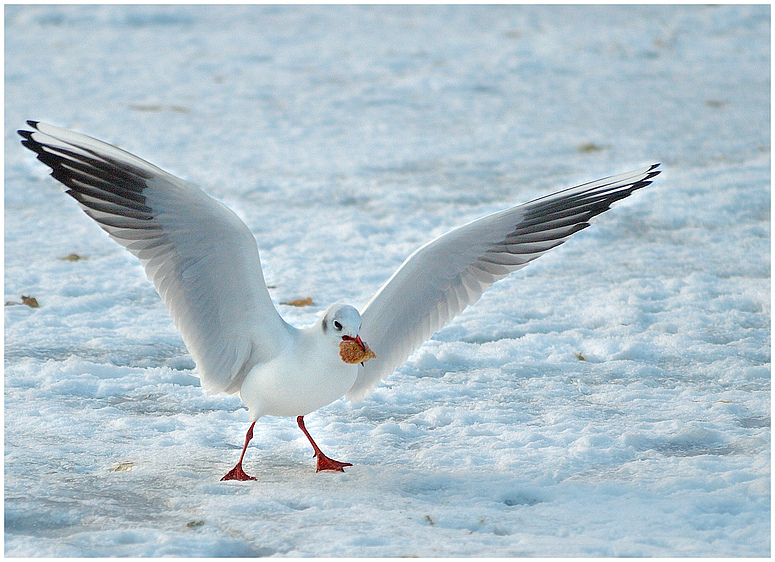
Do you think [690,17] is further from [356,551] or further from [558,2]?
[356,551]

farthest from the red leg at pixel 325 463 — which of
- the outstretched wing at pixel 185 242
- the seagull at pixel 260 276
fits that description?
the outstretched wing at pixel 185 242

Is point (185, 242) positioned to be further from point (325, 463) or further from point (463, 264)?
point (463, 264)

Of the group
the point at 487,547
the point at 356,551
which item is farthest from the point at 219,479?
the point at 487,547

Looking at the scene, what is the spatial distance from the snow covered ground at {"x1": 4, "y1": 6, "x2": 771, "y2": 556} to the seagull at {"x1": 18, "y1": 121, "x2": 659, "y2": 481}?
0.35 metres

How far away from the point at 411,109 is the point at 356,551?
24.5ft

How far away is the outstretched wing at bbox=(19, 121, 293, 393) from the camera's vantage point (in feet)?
11.6

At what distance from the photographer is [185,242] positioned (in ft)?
12.1

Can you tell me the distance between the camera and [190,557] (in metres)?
3.00

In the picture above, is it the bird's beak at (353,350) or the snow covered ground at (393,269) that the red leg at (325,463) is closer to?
the snow covered ground at (393,269)

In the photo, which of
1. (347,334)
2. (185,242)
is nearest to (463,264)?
(347,334)

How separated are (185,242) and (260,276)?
319 millimetres

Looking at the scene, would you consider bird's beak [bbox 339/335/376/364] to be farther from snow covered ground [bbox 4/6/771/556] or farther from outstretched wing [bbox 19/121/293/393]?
snow covered ground [bbox 4/6/771/556]

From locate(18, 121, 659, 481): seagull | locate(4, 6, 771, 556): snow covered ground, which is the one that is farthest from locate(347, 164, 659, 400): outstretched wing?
locate(4, 6, 771, 556): snow covered ground

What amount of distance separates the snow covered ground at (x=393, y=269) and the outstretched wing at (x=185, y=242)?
0.48 meters
